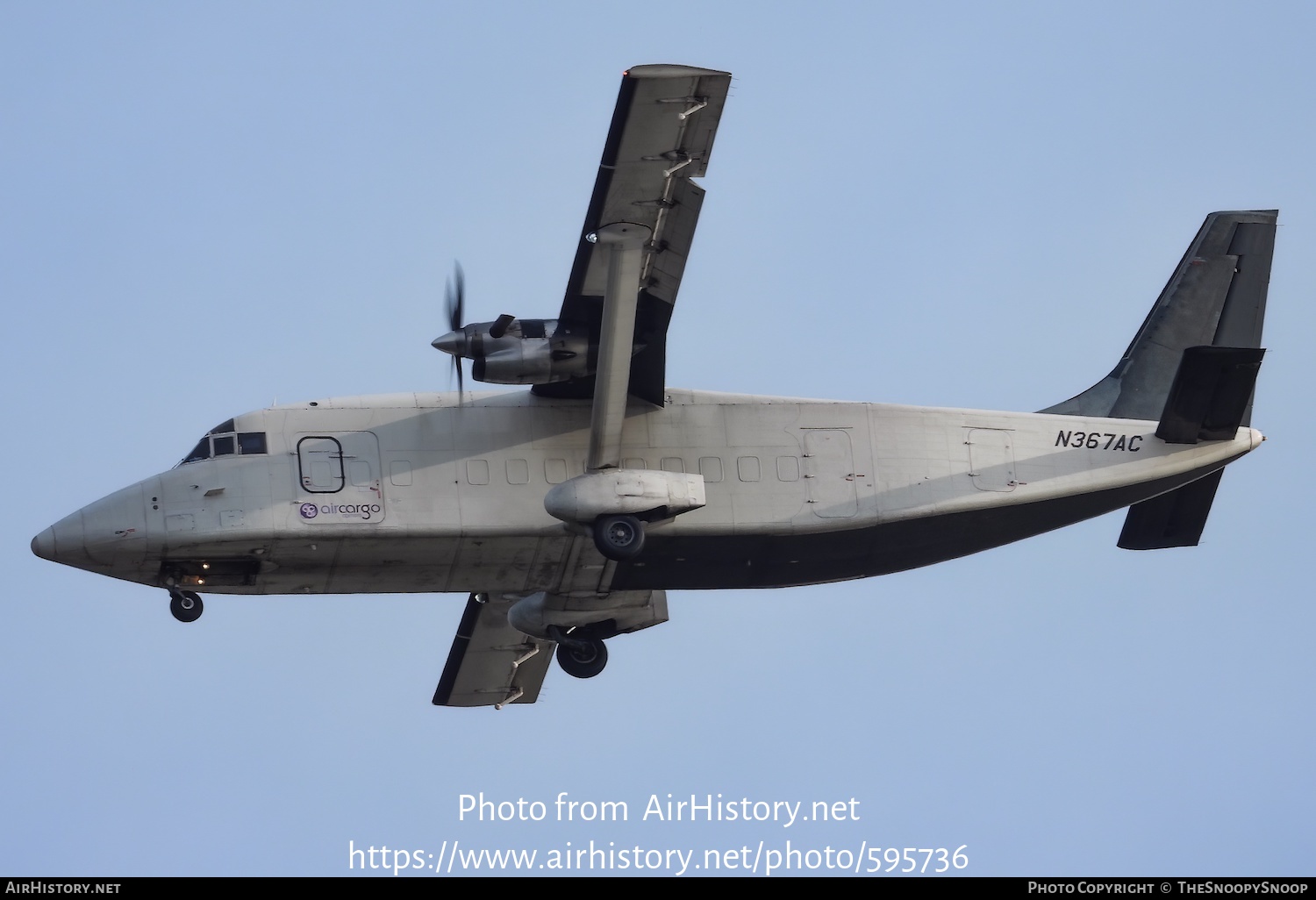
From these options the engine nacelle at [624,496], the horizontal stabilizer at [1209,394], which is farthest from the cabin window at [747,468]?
the horizontal stabilizer at [1209,394]

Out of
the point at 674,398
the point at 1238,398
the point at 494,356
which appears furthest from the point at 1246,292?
the point at 494,356

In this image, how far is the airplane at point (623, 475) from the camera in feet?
72.0

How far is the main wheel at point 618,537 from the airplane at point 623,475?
0.12 feet

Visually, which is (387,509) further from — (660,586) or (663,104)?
(663,104)

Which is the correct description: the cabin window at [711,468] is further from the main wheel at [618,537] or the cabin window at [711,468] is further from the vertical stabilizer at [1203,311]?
the vertical stabilizer at [1203,311]

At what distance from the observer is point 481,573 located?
23.2 m

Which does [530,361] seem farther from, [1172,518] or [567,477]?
[1172,518]

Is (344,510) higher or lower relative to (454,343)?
lower

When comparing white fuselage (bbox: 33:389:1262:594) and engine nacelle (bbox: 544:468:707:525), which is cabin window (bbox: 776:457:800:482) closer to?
white fuselage (bbox: 33:389:1262:594)

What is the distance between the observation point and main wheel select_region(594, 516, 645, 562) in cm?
2205

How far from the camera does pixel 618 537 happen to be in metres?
22.1

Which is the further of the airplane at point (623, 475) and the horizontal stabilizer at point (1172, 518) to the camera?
the horizontal stabilizer at point (1172, 518)

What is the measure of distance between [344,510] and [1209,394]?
405 inches

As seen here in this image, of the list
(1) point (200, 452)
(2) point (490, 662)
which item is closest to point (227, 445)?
(1) point (200, 452)
